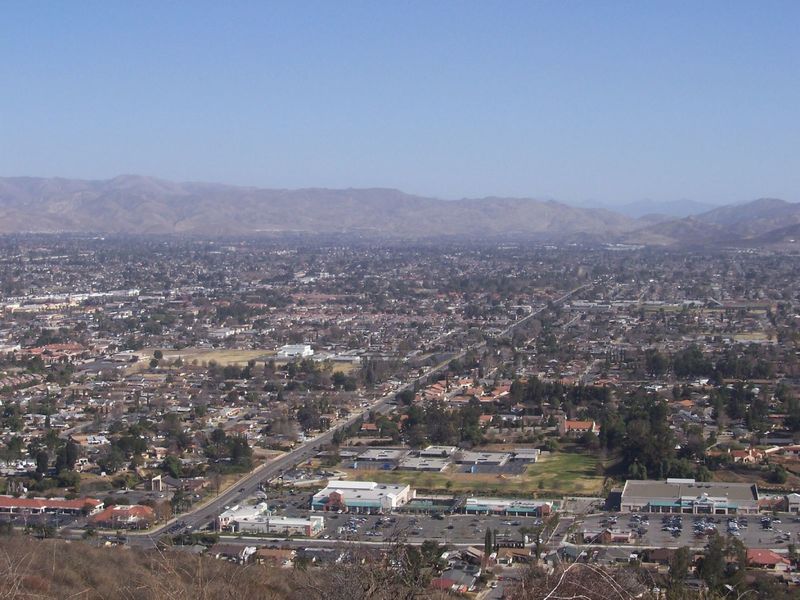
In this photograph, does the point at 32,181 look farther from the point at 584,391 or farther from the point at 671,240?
the point at 584,391

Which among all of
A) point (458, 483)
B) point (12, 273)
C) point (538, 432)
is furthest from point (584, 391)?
point (12, 273)

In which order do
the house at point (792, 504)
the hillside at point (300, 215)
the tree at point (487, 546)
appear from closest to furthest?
the tree at point (487, 546) → the house at point (792, 504) → the hillside at point (300, 215)

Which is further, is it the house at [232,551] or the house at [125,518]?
the house at [125,518]

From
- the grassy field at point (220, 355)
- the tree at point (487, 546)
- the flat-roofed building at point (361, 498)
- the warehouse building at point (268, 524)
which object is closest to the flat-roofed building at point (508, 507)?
the flat-roofed building at point (361, 498)

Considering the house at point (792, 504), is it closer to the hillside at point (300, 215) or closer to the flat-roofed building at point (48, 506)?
the flat-roofed building at point (48, 506)

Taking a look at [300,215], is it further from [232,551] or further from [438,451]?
[232,551]

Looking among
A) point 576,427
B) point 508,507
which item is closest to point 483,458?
point 576,427
